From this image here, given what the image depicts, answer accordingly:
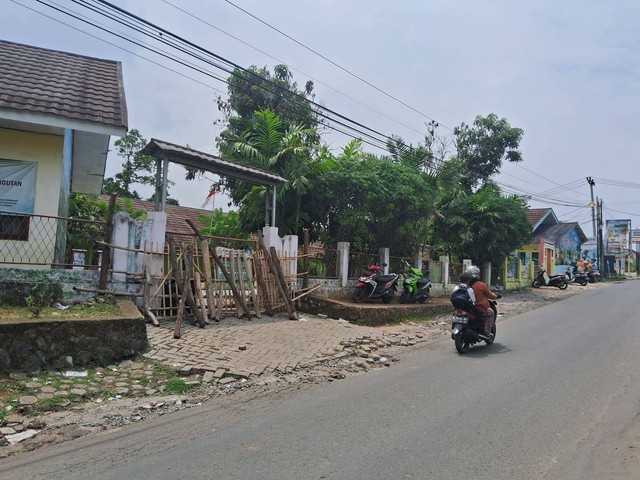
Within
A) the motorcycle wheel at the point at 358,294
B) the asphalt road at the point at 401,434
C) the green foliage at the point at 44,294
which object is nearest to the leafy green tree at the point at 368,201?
the motorcycle wheel at the point at 358,294

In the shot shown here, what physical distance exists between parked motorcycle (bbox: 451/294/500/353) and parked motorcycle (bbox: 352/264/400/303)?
13.6 feet

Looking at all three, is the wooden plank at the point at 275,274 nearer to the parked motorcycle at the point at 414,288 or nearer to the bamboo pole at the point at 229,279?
the bamboo pole at the point at 229,279

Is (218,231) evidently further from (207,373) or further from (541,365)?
(541,365)

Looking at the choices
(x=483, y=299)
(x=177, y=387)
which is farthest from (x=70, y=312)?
(x=483, y=299)

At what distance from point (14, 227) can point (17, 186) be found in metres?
0.72

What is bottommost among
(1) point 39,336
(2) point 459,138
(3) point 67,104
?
(1) point 39,336

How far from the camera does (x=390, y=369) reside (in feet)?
24.1

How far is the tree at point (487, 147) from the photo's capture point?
26.3 metres

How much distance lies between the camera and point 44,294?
25.4 ft

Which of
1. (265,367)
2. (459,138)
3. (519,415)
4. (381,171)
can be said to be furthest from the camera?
(459,138)

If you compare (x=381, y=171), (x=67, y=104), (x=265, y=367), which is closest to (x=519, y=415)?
(x=265, y=367)

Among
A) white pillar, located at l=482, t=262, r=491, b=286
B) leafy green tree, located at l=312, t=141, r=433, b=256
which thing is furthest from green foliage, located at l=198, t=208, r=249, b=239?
white pillar, located at l=482, t=262, r=491, b=286

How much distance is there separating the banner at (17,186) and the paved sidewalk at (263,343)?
3.20 meters

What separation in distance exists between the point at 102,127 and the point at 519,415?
7535mm
